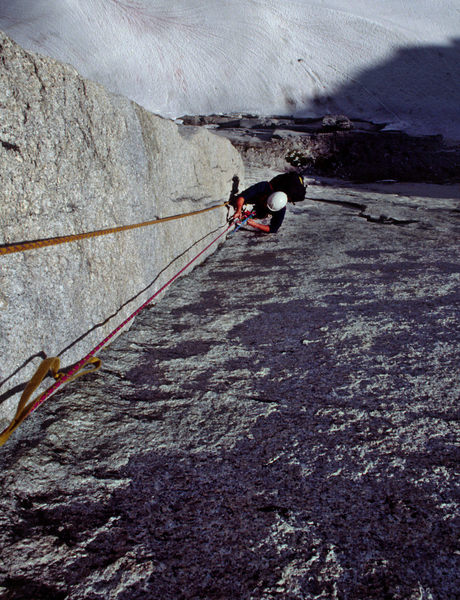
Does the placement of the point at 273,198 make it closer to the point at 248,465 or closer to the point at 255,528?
the point at 248,465

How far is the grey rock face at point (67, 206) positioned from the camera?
2.68ft

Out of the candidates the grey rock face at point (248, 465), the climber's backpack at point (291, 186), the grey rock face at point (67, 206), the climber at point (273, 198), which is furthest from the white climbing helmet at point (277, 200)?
the grey rock face at point (248, 465)

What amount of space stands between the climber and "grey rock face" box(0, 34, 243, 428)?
138 centimetres

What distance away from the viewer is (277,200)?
2.87 m

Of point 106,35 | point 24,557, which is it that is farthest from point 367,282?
point 106,35

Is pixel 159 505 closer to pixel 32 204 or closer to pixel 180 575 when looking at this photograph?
pixel 180 575

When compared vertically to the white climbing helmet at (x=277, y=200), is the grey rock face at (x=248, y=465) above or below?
below

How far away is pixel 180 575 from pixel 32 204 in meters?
0.75

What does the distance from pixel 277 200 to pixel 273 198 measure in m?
0.03

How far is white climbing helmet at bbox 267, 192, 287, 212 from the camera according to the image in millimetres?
2863

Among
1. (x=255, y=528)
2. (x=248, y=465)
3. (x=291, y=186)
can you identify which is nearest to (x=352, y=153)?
(x=291, y=186)

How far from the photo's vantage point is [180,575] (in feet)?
1.80

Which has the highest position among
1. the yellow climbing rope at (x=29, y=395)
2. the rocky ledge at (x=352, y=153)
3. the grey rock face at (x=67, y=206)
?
the rocky ledge at (x=352, y=153)

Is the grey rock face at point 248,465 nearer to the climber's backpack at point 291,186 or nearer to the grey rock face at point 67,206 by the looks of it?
the grey rock face at point 67,206
